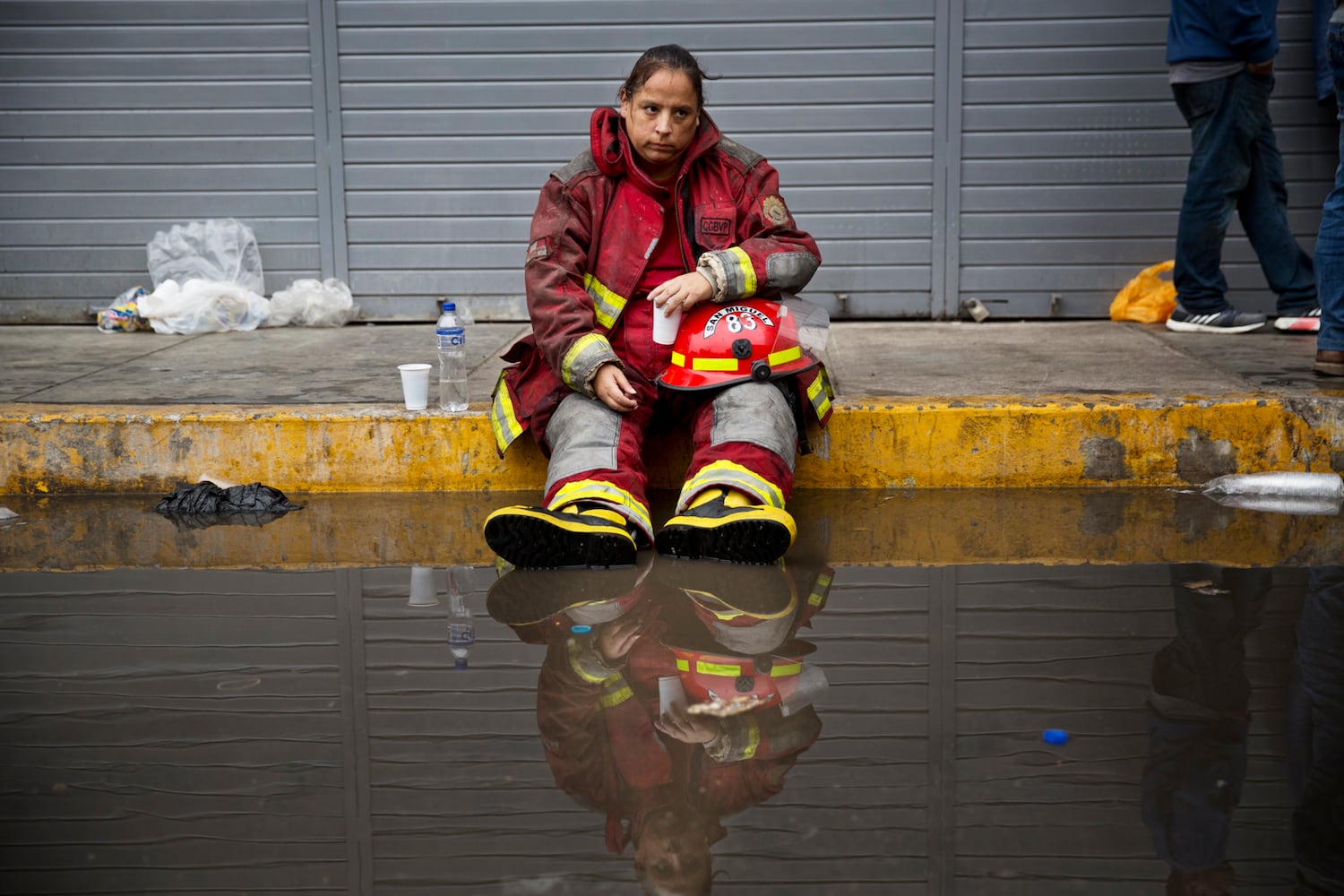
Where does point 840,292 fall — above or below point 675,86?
below

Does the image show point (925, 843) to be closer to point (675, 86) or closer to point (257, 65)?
point (675, 86)

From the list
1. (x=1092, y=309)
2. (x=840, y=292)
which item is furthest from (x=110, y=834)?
(x=1092, y=309)

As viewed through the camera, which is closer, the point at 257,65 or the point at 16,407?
the point at 16,407

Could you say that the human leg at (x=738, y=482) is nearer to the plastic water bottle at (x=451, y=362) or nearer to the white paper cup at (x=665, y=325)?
the white paper cup at (x=665, y=325)

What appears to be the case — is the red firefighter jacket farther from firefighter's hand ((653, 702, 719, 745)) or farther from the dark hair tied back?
firefighter's hand ((653, 702, 719, 745))

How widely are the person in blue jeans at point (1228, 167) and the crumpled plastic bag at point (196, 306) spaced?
4730 millimetres

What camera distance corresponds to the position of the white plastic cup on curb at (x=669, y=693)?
105 inches

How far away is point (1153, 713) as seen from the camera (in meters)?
2.61

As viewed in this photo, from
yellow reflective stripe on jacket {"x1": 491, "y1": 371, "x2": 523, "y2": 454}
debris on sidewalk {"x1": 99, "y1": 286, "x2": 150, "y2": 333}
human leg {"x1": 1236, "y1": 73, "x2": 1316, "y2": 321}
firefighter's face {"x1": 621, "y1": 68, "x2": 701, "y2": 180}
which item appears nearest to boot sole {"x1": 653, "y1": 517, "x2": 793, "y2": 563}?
yellow reflective stripe on jacket {"x1": 491, "y1": 371, "x2": 523, "y2": 454}

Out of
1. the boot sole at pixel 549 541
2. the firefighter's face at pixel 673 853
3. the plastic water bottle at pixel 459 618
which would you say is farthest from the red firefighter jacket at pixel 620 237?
the firefighter's face at pixel 673 853

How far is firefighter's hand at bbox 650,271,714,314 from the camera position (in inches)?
152

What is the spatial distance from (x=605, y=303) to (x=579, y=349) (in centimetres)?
33

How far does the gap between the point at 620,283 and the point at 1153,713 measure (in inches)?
85.7

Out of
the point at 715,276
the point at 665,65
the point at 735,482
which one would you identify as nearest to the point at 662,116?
the point at 665,65
